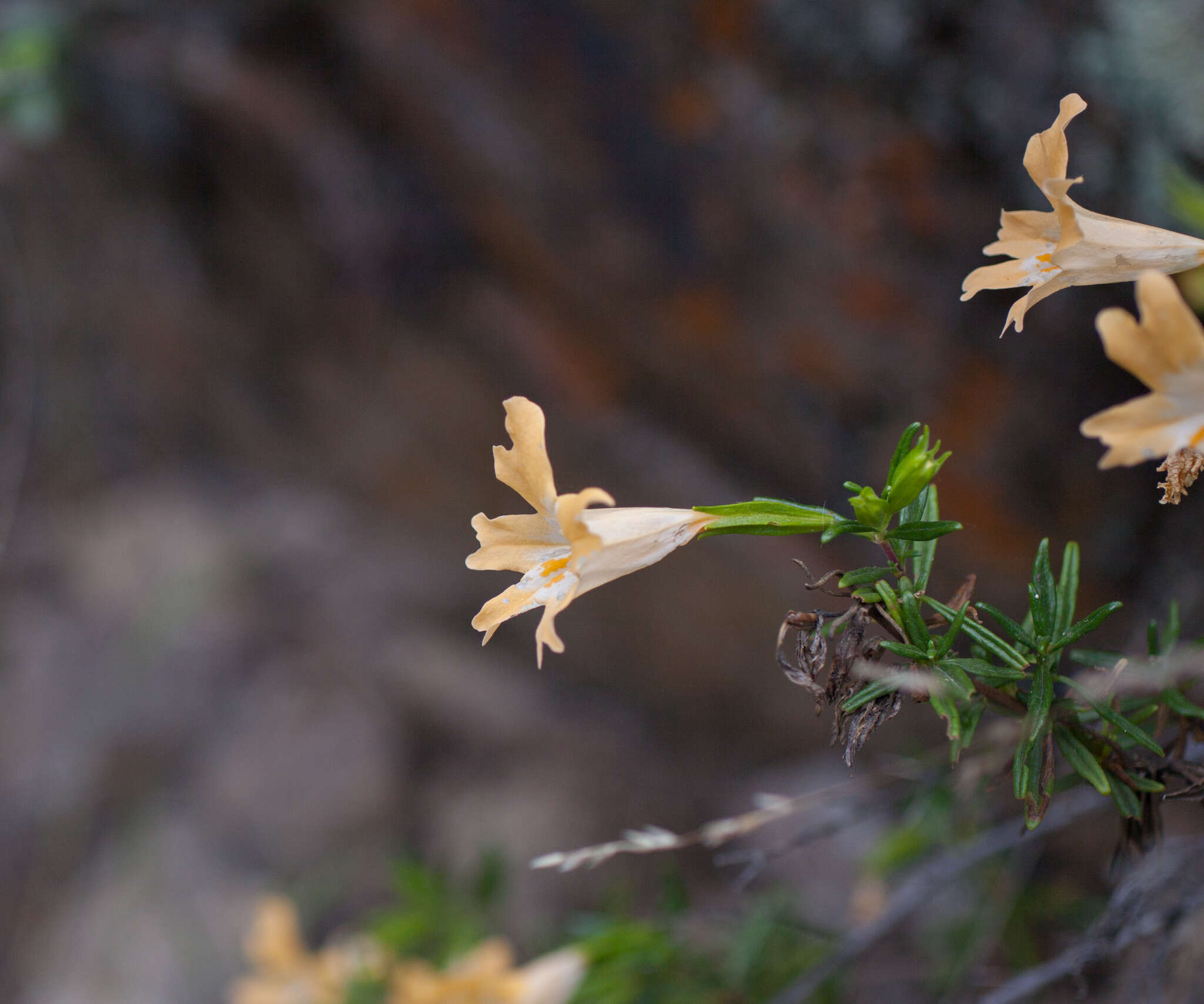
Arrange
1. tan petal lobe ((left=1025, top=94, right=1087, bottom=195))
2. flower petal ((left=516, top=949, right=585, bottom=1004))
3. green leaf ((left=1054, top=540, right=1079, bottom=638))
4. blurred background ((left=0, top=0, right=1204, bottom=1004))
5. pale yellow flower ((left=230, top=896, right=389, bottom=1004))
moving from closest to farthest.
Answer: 1. tan petal lobe ((left=1025, top=94, right=1087, bottom=195))
2. green leaf ((left=1054, top=540, right=1079, bottom=638))
3. flower petal ((left=516, top=949, right=585, bottom=1004))
4. blurred background ((left=0, top=0, right=1204, bottom=1004))
5. pale yellow flower ((left=230, top=896, right=389, bottom=1004))

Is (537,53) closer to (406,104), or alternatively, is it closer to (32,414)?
(406,104)

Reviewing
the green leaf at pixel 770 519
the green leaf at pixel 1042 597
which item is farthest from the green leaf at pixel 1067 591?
the green leaf at pixel 770 519

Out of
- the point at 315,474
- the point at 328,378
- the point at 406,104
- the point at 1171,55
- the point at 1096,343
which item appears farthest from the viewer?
the point at 315,474

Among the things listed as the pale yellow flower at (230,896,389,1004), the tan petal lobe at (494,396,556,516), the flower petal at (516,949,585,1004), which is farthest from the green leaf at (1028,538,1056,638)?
the pale yellow flower at (230,896,389,1004)

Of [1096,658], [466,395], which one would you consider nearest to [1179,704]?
[1096,658]

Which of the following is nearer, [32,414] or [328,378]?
[328,378]

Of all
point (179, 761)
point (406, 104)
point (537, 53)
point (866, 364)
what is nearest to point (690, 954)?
point (866, 364)

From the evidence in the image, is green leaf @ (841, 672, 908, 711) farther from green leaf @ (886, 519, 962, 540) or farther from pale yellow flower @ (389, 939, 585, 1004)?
pale yellow flower @ (389, 939, 585, 1004)

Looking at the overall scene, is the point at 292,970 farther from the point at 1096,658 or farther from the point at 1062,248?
the point at 1062,248
